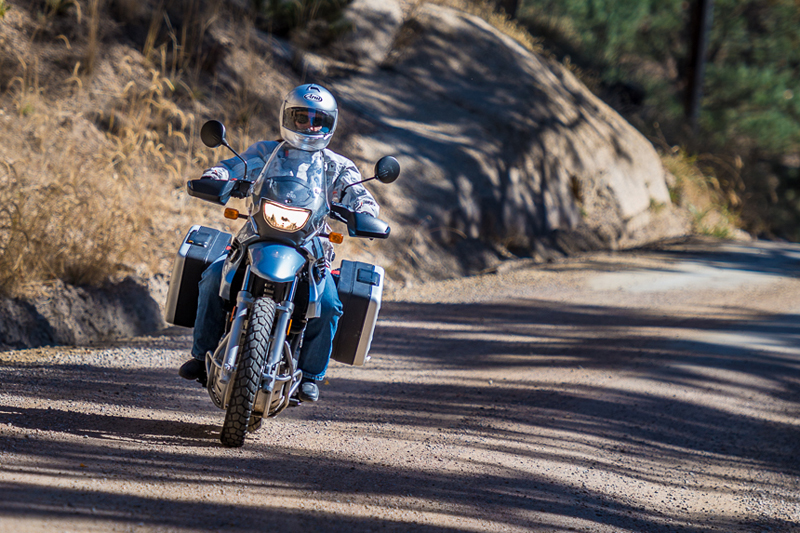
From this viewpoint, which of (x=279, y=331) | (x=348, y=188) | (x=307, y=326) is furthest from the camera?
(x=348, y=188)

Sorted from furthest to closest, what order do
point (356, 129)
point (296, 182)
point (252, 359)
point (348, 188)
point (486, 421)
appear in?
point (356, 129) → point (486, 421) → point (348, 188) → point (296, 182) → point (252, 359)

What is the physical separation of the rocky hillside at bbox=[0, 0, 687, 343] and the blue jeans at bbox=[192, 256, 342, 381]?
2.56 meters

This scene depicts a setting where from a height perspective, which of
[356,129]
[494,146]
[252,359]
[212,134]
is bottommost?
[252,359]

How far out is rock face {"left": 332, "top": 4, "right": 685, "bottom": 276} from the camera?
428 inches

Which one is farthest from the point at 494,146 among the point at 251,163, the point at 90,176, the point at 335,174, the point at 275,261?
the point at 275,261

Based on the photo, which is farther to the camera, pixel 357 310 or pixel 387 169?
pixel 357 310

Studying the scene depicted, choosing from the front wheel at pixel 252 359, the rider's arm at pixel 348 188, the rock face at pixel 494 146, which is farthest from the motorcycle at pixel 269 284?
the rock face at pixel 494 146

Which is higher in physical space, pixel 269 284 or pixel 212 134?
pixel 212 134

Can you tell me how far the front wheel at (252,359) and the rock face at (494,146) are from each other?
6370mm

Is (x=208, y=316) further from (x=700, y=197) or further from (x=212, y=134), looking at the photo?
(x=700, y=197)

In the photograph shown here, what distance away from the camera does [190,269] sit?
14.0ft

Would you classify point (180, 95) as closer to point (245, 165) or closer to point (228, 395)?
point (245, 165)

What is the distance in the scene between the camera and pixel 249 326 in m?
3.70

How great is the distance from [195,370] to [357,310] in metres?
0.98
